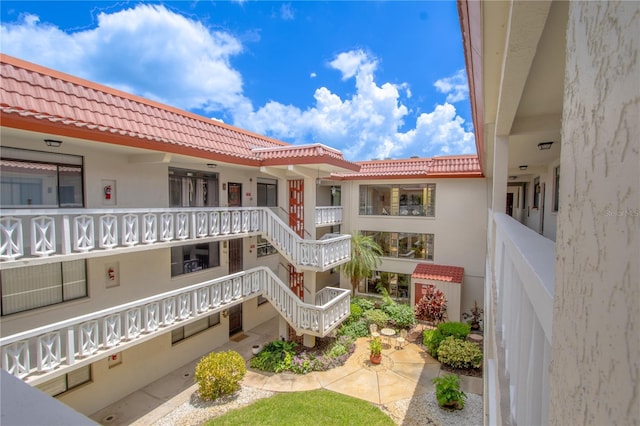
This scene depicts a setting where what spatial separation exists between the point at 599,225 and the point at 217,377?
32.1 feet

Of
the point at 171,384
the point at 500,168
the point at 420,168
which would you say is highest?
the point at 420,168

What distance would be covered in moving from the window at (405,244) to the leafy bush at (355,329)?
466 cm

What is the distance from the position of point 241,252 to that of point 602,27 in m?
12.8

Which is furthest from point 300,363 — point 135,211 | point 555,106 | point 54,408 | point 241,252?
point 54,408

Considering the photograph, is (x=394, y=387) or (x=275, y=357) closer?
(x=394, y=387)

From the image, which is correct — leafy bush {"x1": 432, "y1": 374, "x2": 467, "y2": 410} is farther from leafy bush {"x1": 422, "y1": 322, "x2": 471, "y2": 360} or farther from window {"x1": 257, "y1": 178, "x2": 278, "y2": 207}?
window {"x1": 257, "y1": 178, "x2": 278, "y2": 207}

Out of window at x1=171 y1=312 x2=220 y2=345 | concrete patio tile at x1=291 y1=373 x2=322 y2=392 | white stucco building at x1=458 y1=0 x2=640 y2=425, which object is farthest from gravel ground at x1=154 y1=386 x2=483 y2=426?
white stucco building at x1=458 y1=0 x2=640 y2=425

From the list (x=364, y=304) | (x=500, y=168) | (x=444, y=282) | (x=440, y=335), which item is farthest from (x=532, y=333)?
(x=364, y=304)

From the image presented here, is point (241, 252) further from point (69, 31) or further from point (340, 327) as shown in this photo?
point (69, 31)

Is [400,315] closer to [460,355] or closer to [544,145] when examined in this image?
[460,355]

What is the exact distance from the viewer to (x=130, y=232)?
7.25m

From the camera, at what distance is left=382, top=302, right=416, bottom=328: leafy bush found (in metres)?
13.4

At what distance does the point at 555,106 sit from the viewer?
4555mm

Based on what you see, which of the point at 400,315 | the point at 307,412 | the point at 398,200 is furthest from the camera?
the point at 398,200
